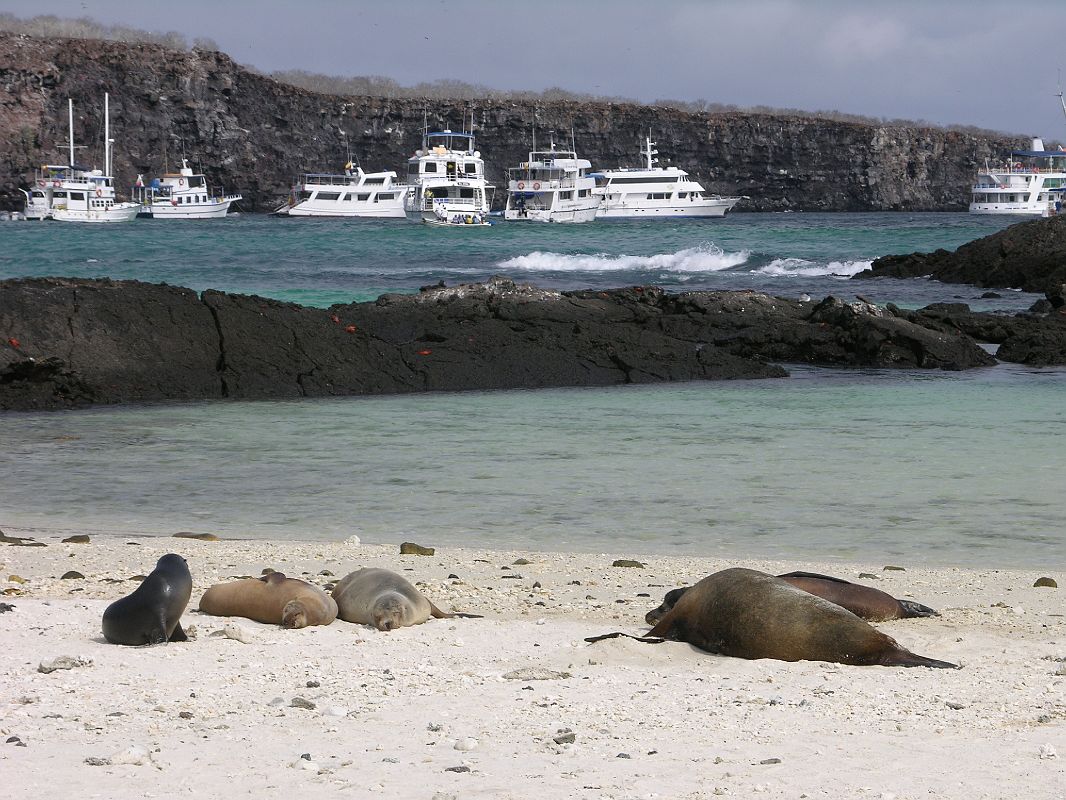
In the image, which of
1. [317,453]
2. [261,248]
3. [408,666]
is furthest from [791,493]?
[261,248]

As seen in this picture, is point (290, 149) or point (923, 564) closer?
point (923, 564)

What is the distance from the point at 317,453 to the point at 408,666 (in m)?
6.51

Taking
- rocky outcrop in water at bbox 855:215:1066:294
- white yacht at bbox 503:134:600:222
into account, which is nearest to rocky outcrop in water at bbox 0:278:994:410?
rocky outcrop in water at bbox 855:215:1066:294

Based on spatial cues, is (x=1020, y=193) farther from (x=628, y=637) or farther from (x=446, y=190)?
(x=628, y=637)

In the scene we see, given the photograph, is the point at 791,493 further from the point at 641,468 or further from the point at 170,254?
the point at 170,254

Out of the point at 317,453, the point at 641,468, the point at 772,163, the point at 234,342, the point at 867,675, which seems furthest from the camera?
the point at 772,163

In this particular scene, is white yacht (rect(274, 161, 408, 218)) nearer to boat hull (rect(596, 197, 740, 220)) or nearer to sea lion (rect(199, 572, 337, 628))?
boat hull (rect(596, 197, 740, 220))

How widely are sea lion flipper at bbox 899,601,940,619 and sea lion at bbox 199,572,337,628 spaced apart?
2.63 meters

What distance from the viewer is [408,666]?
4.94m

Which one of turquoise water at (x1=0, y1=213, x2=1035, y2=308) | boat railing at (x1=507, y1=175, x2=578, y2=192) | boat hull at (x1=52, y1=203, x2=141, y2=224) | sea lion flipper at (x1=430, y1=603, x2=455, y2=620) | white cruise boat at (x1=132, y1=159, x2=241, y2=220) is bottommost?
sea lion flipper at (x1=430, y1=603, x2=455, y2=620)

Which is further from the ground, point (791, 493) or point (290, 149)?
point (290, 149)

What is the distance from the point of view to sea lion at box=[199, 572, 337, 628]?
18.2ft

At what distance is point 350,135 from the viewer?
391ft

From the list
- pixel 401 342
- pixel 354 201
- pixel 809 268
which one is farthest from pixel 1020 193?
pixel 401 342
